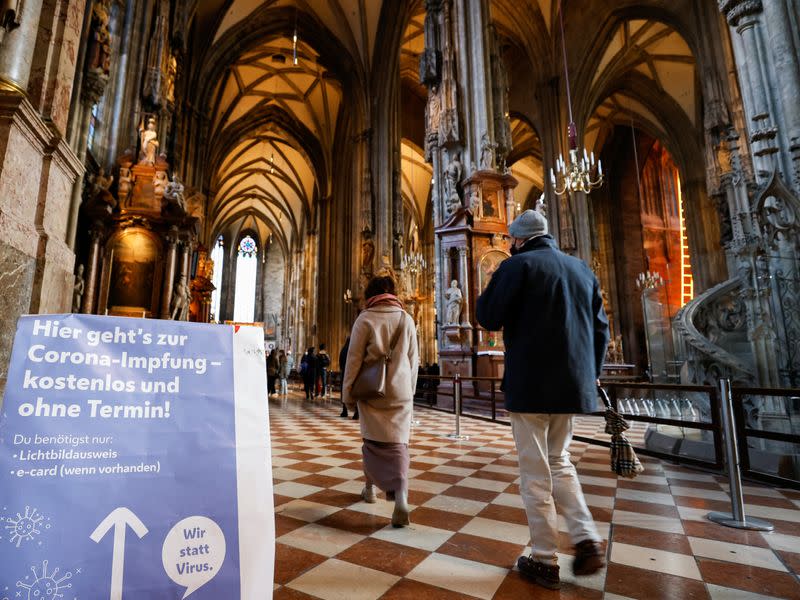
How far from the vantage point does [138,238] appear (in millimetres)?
10734

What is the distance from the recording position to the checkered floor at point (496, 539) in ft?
5.42

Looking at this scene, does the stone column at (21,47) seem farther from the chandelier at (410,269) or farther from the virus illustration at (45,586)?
the chandelier at (410,269)

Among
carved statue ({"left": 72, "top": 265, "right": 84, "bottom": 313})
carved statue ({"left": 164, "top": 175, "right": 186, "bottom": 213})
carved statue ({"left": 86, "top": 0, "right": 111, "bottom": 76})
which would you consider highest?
carved statue ({"left": 86, "top": 0, "right": 111, "bottom": 76})

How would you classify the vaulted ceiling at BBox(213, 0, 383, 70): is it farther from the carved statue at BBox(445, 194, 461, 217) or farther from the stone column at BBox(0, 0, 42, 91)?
the stone column at BBox(0, 0, 42, 91)

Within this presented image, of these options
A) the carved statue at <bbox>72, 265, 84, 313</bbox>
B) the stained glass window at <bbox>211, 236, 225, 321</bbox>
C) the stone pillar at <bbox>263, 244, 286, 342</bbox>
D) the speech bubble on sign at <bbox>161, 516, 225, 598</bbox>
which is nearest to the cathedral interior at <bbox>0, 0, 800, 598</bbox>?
the carved statue at <bbox>72, 265, 84, 313</bbox>

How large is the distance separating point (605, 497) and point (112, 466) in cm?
290

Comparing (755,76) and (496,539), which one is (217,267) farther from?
(496,539)

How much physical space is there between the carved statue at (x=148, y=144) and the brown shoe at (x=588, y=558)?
1169cm

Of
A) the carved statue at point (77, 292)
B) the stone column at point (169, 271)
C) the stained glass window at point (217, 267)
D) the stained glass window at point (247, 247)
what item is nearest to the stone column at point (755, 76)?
the carved statue at point (77, 292)

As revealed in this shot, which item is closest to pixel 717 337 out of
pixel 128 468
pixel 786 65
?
pixel 786 65

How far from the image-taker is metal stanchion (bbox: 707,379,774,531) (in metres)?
2.34

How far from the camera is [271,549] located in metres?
1.07

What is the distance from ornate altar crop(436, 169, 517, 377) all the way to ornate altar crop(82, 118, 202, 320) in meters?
6.81

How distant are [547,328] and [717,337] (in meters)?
5.16
